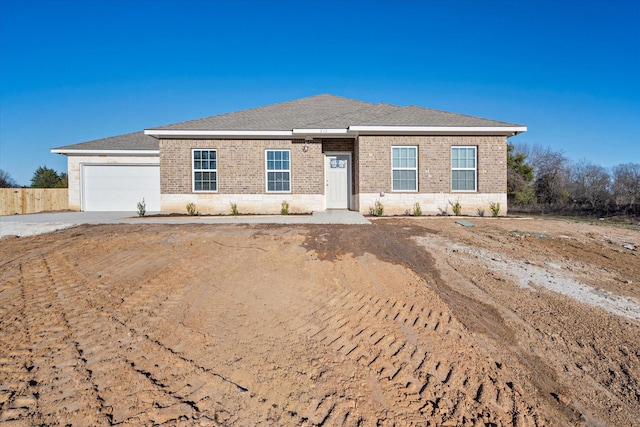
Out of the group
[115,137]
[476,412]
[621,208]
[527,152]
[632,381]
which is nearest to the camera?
[476,412]

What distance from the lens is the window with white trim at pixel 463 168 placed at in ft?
42.5

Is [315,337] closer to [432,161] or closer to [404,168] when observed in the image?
[404,168]

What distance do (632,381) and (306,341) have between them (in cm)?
297

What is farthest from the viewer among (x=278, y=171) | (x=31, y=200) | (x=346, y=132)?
(x=31, y=200)

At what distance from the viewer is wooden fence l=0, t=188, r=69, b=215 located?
52.9 feet

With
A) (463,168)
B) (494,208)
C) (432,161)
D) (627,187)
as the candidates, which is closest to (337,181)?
(432,161)

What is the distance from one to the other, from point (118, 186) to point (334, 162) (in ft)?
35.5

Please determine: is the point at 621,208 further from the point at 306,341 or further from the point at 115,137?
the point at 115,137

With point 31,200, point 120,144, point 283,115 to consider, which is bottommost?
point 31,200

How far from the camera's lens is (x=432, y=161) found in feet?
42.1

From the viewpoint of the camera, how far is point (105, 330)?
3354mm

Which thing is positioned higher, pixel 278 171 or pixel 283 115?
pixel 283 115

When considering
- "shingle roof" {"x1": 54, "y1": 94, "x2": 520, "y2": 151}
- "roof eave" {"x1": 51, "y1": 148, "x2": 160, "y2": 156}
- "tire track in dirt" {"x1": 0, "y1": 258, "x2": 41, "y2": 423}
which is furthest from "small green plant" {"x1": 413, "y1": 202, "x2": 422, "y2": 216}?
"roof eave" {"x1": 51, "y1": 148, "x2": 160, "y2": 156}

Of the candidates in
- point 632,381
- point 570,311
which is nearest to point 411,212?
point 570,311
